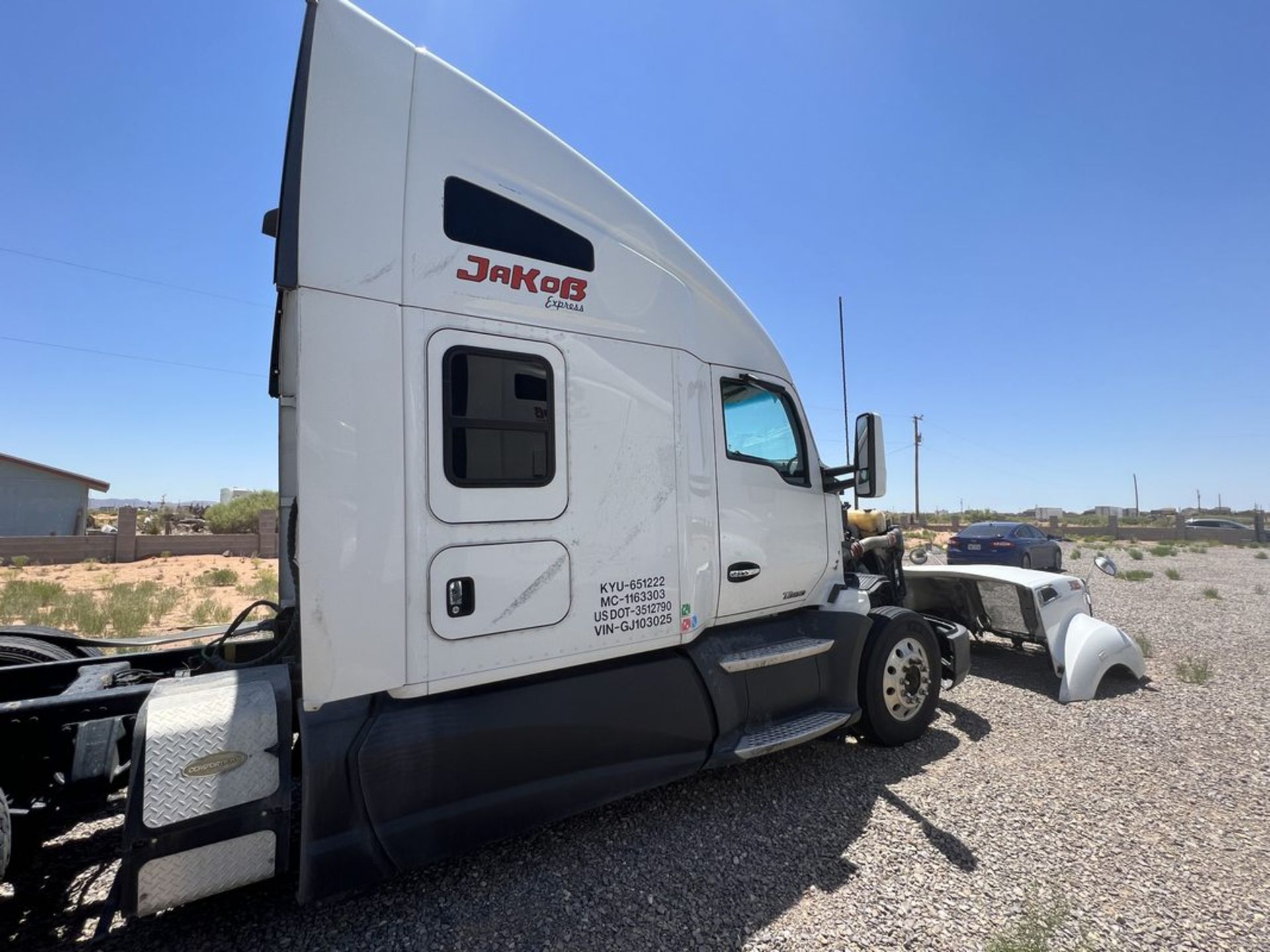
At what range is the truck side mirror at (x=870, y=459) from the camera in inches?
169

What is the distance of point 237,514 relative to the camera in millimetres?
28469

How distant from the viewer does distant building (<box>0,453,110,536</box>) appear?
959 inches

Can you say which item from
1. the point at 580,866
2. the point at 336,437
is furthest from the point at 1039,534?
the point at 336,437

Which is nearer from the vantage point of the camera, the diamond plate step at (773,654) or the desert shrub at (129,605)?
the diamond plate step at (773,654)


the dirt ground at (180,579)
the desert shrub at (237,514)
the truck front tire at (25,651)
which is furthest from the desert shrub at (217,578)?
the truck front tire at (25,651)

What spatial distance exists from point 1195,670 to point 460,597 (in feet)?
25.1

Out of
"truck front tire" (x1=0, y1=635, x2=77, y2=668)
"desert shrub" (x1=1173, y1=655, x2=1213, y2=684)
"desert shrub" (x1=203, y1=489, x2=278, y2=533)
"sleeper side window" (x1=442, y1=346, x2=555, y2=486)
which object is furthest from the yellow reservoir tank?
"desert shrub" (x1=203, y1=489, x2=278, y2=533)

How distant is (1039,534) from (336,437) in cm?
2073

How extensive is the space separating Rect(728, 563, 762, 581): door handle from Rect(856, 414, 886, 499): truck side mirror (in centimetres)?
113

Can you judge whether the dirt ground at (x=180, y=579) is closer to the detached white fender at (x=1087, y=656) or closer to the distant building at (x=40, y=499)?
the distant building at (x=40, y=499)

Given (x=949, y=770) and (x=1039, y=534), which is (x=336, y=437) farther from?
(x=1039, y=534)

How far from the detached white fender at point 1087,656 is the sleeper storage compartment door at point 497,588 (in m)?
5.19

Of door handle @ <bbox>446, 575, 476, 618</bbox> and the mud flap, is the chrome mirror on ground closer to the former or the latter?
door handle @ <bbox>446, 575, 476, 618</bbox>

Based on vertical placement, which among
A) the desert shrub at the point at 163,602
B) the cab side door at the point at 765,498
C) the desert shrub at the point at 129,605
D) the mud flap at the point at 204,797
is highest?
the cab side door at the point at 765,498
